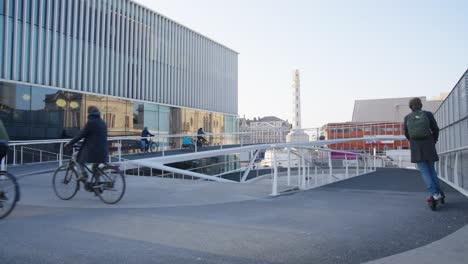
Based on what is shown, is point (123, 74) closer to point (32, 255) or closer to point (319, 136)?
point (319, 136)

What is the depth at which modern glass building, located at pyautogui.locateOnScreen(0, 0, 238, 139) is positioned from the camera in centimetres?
2044

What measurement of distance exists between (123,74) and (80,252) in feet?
94.0

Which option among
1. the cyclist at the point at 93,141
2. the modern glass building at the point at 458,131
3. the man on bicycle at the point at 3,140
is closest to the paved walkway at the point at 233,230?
the modern glass building at the point at 458,131

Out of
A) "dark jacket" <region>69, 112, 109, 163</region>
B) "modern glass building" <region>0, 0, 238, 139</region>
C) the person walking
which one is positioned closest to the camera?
the person walking

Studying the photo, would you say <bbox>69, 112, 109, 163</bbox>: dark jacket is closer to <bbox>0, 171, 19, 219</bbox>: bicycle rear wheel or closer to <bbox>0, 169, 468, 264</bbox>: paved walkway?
A: <bbox>0, 169, 468, 264</bbox>: paved walkway

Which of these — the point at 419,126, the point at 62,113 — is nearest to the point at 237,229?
the point at 419,126

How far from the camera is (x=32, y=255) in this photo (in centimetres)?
301

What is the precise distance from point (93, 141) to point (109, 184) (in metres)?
0.73

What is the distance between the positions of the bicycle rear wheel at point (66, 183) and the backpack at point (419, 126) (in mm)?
5188

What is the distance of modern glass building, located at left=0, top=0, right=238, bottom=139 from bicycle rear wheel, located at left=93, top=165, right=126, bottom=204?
1104 cm

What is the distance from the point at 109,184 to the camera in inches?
227

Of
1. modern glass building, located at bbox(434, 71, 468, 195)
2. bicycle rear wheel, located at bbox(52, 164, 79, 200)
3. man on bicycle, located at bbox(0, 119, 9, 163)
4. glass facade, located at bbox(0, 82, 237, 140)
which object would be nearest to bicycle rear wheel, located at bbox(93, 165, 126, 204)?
bicycle rear wheel, located at bbox(52, 164, 79, 200)

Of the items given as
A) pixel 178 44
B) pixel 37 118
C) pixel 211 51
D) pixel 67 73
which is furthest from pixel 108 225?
pixel 211 51

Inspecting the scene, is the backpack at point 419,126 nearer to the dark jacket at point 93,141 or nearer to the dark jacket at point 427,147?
the dark jacket at point 427,147
